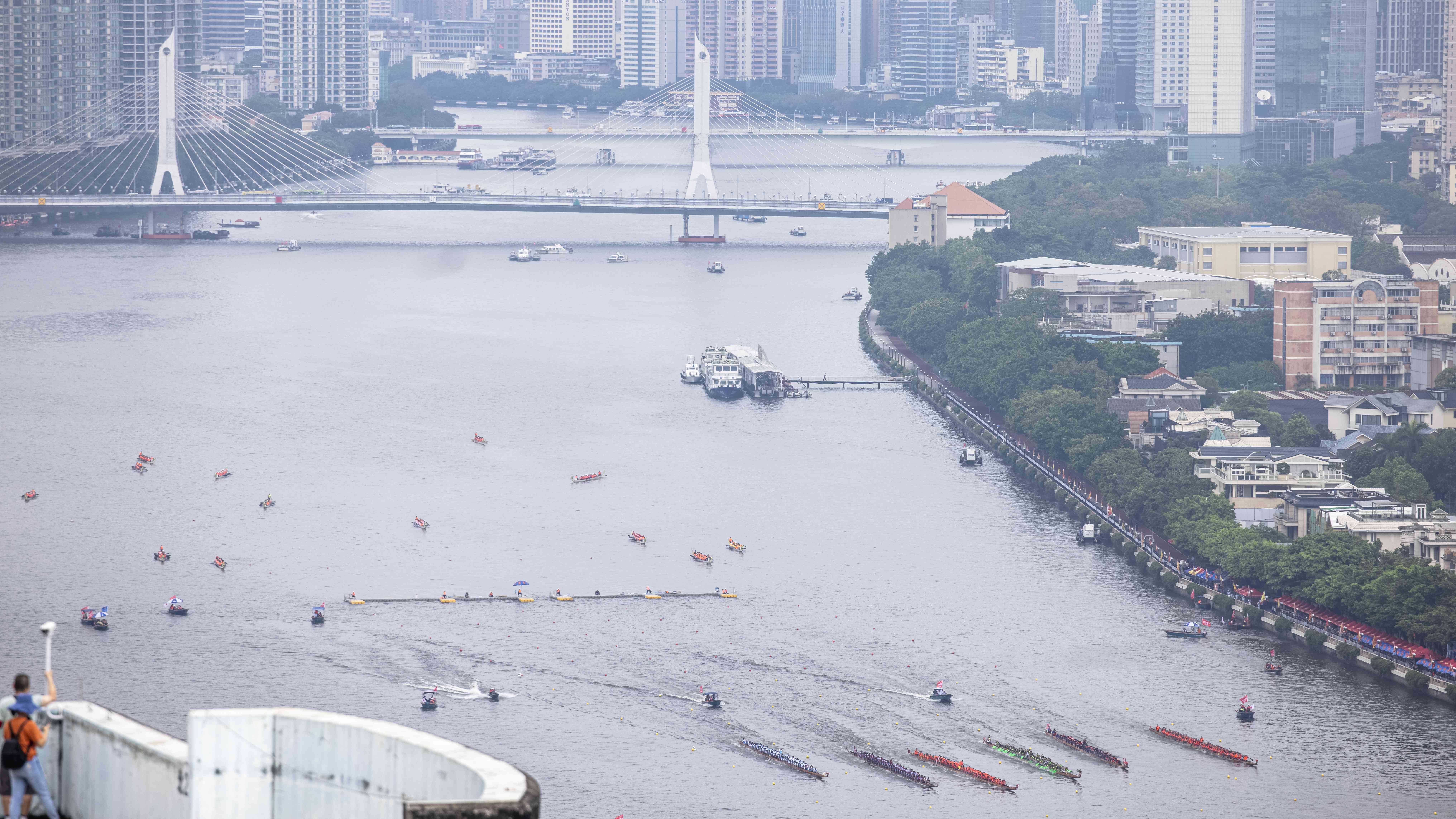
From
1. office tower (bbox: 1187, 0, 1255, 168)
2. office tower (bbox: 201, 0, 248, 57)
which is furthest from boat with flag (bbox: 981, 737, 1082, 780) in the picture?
office tower (bbox: 201, 0, 248, 57)

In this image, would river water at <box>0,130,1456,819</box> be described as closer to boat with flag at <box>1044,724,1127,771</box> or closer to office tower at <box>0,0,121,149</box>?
boat with flag at <box>1044,724,1127,771</box>

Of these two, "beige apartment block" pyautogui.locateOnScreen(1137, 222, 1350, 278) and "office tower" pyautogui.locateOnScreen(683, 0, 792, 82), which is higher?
"office tower" pyautogui.locateOnScreen(683, 0, 792, 82)

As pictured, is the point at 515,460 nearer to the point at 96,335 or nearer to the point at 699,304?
the point at 96,335

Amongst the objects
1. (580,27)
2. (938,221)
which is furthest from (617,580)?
(580,27)

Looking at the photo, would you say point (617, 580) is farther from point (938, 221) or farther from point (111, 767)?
point (938, 221)

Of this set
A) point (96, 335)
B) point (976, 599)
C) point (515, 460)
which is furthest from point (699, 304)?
point (976, 599)
